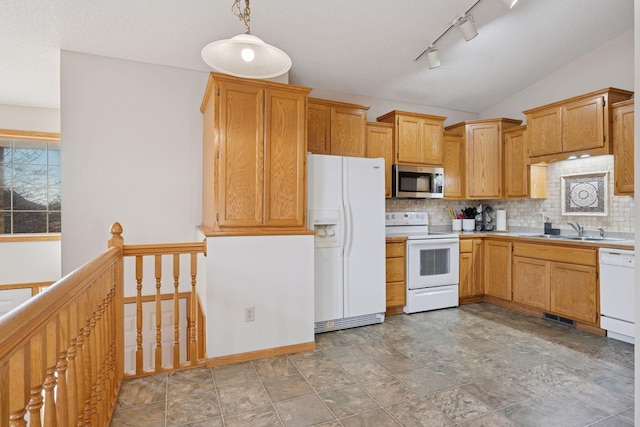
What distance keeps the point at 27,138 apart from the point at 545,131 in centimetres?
642

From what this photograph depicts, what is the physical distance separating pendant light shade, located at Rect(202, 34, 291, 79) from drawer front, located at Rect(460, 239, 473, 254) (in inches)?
A: 136

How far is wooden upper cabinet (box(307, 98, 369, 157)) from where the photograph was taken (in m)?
3.85

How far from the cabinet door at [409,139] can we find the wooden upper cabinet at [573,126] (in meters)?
1.33

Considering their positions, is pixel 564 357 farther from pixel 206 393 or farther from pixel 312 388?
pixel 206 393

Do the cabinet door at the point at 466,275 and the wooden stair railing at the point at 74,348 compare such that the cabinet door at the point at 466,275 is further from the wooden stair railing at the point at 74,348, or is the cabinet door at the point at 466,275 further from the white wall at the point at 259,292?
the wooden stair railing at the point at 74,348

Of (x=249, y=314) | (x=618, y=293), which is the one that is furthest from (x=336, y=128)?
(x=618, y=293)

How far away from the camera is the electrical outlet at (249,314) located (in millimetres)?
2699

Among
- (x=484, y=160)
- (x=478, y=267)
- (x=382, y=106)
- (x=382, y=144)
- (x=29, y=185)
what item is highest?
(x=382, y=106)

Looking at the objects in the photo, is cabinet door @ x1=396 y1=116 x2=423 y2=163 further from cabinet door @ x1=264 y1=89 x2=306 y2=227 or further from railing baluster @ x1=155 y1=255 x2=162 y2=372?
railing baluster @ x1=155 y1=255 x2=162 y2=372

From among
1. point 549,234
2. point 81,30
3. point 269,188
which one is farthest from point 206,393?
point 549,234

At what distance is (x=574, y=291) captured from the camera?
11.3 ft

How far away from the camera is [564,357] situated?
278 cm

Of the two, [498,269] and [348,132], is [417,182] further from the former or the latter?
[498,269]

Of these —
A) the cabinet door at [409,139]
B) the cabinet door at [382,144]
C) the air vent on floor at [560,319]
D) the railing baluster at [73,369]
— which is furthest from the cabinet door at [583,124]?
the railing baluster at [73,369]
